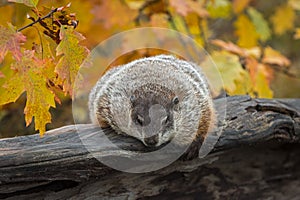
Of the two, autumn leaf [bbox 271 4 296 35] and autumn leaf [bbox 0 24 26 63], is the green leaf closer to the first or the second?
autumn leaf [bbox 271 4 296 35]

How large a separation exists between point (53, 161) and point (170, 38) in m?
2.05

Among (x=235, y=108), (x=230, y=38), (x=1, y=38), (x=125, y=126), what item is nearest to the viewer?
(x=1, y=38)

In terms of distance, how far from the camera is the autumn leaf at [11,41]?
2.10 metres

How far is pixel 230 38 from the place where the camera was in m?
6.18

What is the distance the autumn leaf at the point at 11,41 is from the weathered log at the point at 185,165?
478 mm

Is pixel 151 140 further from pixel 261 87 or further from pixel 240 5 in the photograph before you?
pixel 240 5

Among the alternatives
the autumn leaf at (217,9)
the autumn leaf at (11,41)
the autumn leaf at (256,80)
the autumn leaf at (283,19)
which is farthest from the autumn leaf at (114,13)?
the autumn leaf at (283,19)

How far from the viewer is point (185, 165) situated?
2.72 metres

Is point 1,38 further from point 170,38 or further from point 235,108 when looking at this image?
point 170,38

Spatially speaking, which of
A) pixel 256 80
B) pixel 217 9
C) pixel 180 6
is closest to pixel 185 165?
pixel 256 80

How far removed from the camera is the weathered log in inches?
92.7

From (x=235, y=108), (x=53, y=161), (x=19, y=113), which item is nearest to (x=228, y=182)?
(x=235, y=108)

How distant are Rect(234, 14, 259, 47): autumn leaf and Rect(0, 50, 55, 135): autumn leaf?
8.90ft

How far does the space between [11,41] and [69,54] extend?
24 cm
